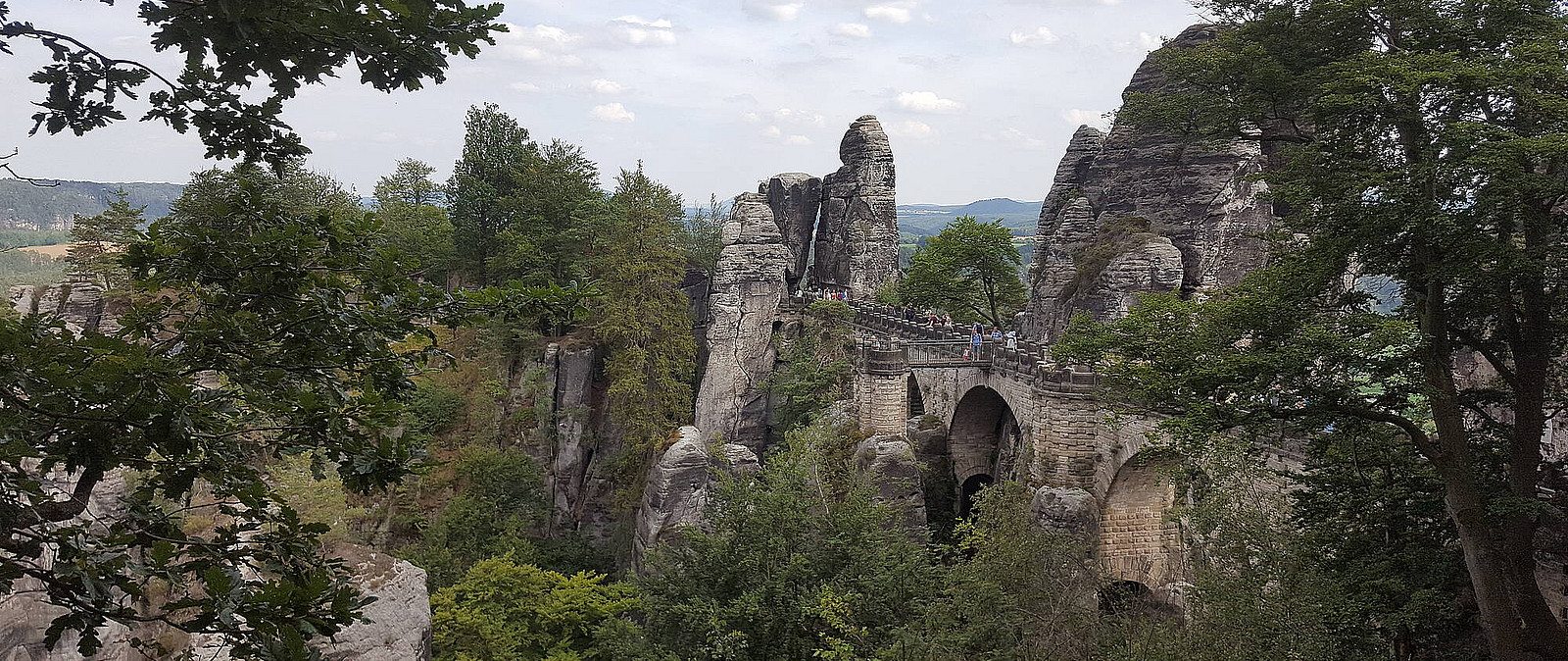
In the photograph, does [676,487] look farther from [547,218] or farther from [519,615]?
[547,218]

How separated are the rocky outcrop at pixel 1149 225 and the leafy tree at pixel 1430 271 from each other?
1404 centimetres

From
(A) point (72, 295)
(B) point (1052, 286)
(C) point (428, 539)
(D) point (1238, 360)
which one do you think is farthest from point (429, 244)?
(D) point (1238, 360)

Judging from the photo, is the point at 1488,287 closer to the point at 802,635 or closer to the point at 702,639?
the point at 802,635

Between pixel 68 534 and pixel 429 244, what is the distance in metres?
33.8

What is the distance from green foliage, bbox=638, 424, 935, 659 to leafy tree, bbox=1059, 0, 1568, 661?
18.1ft

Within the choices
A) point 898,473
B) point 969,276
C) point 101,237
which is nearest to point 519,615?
point 898,473

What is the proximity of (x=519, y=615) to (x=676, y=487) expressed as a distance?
21.0 feet

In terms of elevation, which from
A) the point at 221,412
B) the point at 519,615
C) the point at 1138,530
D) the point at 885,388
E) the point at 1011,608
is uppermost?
the point at 221,412

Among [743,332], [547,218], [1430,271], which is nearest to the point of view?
[1430,271]

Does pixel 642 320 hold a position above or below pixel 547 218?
below

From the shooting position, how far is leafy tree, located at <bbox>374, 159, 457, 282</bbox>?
3528cm

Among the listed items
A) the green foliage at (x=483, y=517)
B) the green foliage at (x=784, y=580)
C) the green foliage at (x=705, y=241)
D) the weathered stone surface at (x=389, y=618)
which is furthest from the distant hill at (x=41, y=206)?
the green foliage at (x=784, y=580)

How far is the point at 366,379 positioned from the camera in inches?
193

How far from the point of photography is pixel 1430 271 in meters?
9.51
